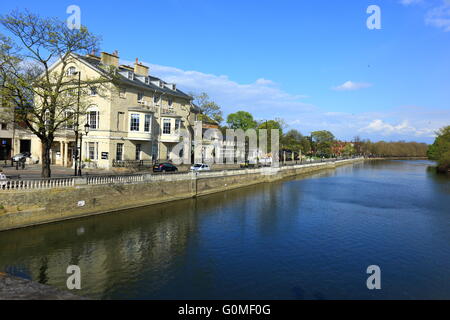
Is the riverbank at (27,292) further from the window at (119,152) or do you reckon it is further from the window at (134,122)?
the window at (134,122)

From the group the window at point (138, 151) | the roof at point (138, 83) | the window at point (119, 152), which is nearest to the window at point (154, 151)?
the window at point (138, 151)

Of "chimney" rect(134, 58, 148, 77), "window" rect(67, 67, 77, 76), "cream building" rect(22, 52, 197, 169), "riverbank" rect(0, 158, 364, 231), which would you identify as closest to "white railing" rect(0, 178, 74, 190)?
"riverbank" rect(0, 158, 364, 231)

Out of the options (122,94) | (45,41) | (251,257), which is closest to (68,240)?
(251,257)

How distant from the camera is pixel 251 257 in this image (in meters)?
18.7

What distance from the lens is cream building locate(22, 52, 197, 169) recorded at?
131ft

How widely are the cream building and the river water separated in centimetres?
1447

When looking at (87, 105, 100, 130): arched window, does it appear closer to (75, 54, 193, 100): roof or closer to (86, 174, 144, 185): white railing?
(75, 54, 193, 100): roof

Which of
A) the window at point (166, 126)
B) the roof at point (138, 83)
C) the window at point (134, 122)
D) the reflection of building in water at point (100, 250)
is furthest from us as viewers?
the window at point (166, 126)

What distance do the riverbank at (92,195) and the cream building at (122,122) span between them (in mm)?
10170

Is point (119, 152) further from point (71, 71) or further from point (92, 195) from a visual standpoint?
point (92, 195)

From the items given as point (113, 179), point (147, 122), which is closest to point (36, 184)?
point (113, 179)

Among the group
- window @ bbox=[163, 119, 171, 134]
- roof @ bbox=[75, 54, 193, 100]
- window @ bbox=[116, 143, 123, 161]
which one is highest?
roof @ bbox=[75, 54, 193, 100]

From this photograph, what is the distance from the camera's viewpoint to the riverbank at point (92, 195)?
20.1m
